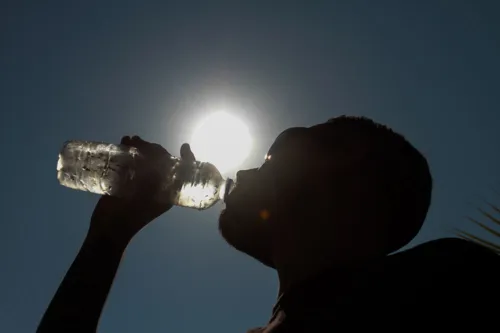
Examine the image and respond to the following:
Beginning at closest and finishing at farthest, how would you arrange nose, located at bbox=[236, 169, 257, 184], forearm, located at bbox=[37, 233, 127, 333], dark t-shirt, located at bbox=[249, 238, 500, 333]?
1. dark t-shirt, located at bbox=[249, 238, 500, 333]
2. forearm, located at bbox=[37, 233, 127, 333]
3. nose, located at bbox=[236, 169, 257, 184]

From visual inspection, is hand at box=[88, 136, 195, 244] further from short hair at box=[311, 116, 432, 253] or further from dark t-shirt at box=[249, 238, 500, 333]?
dark t-shirt at box=[249, 238, 500, 333]

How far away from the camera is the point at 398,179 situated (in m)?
2.09

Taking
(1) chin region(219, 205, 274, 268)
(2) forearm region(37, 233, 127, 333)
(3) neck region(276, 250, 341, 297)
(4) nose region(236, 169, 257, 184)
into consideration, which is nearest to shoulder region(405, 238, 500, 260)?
(3) neck region(276, 250, 341, 297)

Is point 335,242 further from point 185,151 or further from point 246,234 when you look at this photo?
point 185,151

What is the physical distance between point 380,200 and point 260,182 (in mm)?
704

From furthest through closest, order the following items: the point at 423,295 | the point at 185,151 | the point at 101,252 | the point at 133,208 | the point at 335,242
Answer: the point at 185,151 < the point at 133,208 < the point at 101,252 < the point at 335,242 < the point at 423,295

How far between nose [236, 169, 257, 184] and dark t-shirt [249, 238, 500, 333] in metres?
1.24

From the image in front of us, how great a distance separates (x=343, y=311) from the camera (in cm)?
123

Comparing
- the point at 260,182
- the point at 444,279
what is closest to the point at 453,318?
the point at 444,279

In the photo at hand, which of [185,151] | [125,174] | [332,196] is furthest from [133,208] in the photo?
[332,196]

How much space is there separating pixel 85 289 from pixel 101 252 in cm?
20

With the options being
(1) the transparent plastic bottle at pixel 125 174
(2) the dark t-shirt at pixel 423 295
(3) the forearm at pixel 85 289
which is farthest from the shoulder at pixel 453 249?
(1) the transparent plastic bottle at pixel 125 174

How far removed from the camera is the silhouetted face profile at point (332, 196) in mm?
2000

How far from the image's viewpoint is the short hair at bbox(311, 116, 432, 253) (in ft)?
6.74
